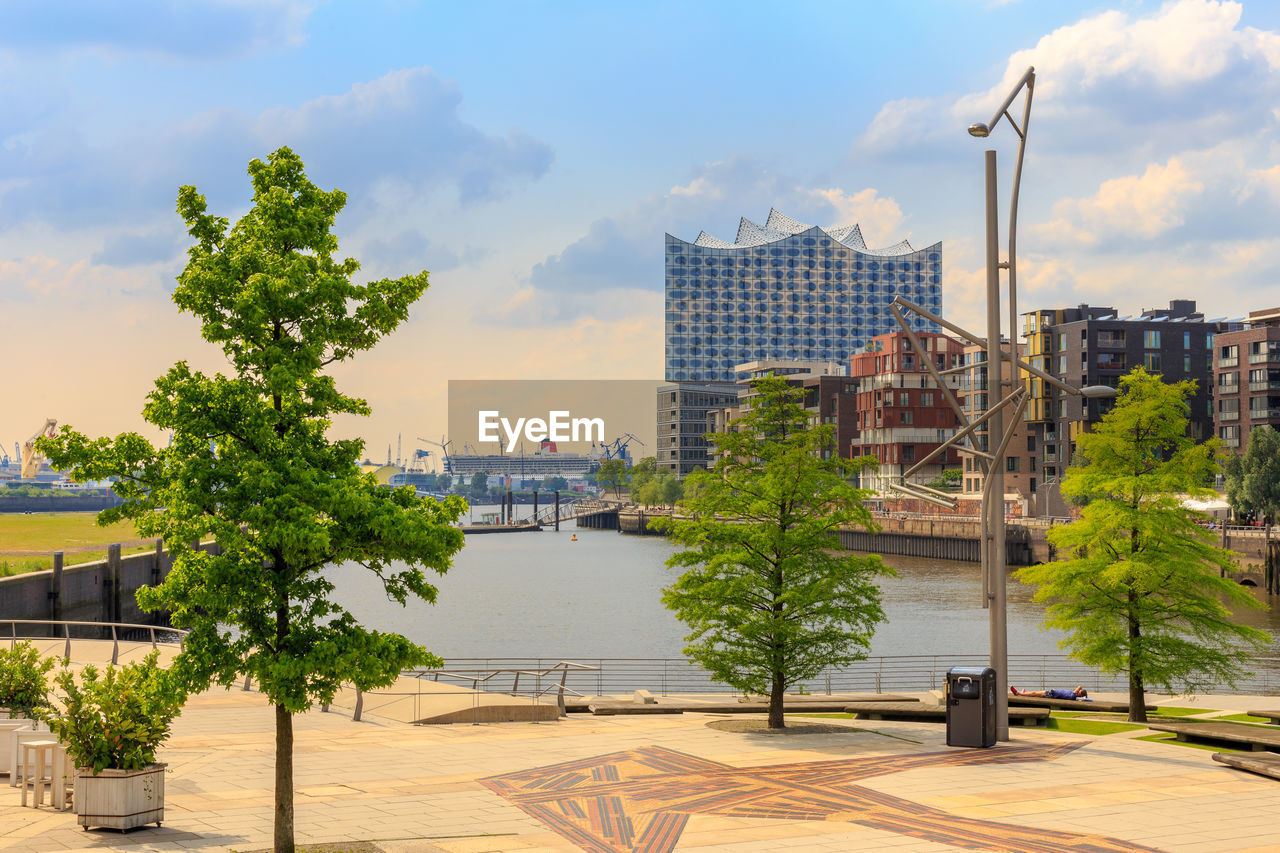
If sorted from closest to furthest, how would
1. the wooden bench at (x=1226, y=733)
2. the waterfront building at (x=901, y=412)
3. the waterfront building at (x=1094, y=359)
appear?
the wooden bench at (x=1226, y=733) → the waterfront building at (x=1094, y=359) → the waterfront building at (x=901, y=412)

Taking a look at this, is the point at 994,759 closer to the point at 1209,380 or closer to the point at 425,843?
the point at 425,843

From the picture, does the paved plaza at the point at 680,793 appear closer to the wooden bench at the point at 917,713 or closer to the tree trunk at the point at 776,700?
the wooden bench at the point at 917,713

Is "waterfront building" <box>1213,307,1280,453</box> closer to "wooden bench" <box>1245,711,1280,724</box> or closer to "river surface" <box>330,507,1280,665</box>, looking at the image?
"river surface" <box>330,507,1280,665</box>

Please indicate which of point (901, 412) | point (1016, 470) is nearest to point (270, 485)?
point (1016, 470)

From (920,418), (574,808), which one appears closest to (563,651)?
(574,808)

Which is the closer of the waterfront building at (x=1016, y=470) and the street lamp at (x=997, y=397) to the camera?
the street lamp at (x=997, y=397)

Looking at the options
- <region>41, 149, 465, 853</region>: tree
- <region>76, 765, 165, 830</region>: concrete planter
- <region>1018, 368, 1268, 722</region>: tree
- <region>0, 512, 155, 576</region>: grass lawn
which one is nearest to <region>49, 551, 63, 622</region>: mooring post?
<region>0, 512, 155, 576</region>: grass lawn

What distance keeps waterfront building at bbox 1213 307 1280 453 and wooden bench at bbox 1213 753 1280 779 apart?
387ft

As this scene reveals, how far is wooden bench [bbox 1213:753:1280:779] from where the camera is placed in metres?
20.3

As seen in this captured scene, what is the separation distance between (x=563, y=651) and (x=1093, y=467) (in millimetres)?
36670

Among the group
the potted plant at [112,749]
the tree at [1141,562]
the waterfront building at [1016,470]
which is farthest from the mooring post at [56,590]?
the waterfront building at [1016,470]

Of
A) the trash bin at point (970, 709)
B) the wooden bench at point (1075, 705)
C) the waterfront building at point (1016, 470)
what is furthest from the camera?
the waterfront building at point (1016, 470)

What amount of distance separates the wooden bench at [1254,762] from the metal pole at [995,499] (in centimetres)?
396

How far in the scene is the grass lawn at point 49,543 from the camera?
7649cm
